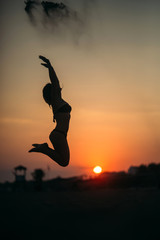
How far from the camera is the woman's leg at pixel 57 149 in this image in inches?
280

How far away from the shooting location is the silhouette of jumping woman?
7102mm

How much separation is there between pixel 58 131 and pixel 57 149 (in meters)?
0.35

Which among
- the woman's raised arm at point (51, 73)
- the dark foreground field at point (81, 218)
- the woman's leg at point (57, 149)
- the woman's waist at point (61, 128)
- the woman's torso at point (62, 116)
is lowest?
the dark foreground field at point (81, 218)

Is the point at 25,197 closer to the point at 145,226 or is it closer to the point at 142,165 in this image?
the point at 145,226

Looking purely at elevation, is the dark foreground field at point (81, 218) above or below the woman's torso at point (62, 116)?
below

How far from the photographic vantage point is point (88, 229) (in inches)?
580

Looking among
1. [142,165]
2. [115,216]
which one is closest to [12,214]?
[115,216]

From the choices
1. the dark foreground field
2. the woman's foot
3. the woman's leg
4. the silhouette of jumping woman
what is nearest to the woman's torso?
the silhouette of jumping woman

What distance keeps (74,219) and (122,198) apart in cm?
420

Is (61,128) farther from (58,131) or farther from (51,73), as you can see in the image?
(51,73)

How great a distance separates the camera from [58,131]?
719 cm

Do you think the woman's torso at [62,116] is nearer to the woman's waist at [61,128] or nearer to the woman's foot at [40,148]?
the woman's waist at [61,128]

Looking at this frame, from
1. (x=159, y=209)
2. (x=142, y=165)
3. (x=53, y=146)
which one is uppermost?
(x=142, y=165)

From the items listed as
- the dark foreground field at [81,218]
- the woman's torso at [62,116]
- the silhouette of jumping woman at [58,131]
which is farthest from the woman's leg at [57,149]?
the dark foreground field at [81,218]
